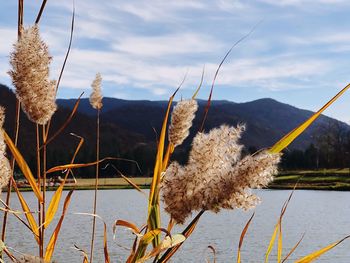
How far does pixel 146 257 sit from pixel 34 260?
56cm

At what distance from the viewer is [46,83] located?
2.44 meters

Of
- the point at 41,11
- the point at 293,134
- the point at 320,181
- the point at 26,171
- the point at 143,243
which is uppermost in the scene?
the point at 41,11

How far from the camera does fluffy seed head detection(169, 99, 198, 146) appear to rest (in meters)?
2.37

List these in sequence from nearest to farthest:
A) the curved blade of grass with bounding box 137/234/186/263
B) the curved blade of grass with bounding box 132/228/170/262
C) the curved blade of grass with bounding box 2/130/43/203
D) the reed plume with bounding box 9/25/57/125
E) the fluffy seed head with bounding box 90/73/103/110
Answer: the curved blade of grass with bounding box 137/234/186/263 < the curved blade of grass with bounding box 132/228/170/262 < the reed plume with bounding box 9/25/57/125 < the curved blade of grass with bounding box 2/130/43/203 < the fluffy seed head with bounding box 90/73/103/110

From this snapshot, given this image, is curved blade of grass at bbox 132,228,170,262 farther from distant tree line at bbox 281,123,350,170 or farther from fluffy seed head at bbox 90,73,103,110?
distant tree line at bbox 281,123,350,170

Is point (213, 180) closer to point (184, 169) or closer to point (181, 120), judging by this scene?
point (184, 169)

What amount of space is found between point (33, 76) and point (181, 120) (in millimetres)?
660

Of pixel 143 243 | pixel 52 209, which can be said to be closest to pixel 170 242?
pixel 143 243

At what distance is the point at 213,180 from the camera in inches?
76.8

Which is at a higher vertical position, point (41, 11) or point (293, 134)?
point (41, 11)

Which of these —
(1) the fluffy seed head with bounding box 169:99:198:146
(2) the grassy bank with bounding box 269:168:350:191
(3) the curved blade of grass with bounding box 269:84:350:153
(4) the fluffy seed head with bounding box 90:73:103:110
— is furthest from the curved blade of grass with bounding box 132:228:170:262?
(2) the grassy bank with bounding box 269:168:350:191

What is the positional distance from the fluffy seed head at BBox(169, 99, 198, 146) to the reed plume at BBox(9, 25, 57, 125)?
0.56 meters

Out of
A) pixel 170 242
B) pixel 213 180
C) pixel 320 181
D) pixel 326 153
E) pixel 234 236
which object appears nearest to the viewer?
pixel 213 180

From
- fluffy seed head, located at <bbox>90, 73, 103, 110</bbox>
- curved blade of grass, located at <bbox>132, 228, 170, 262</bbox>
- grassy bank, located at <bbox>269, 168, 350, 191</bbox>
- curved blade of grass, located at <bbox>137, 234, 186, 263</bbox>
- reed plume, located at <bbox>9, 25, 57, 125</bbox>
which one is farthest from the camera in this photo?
grassy bank, located at <bbox>269, 168, 350, 191</bbox>
